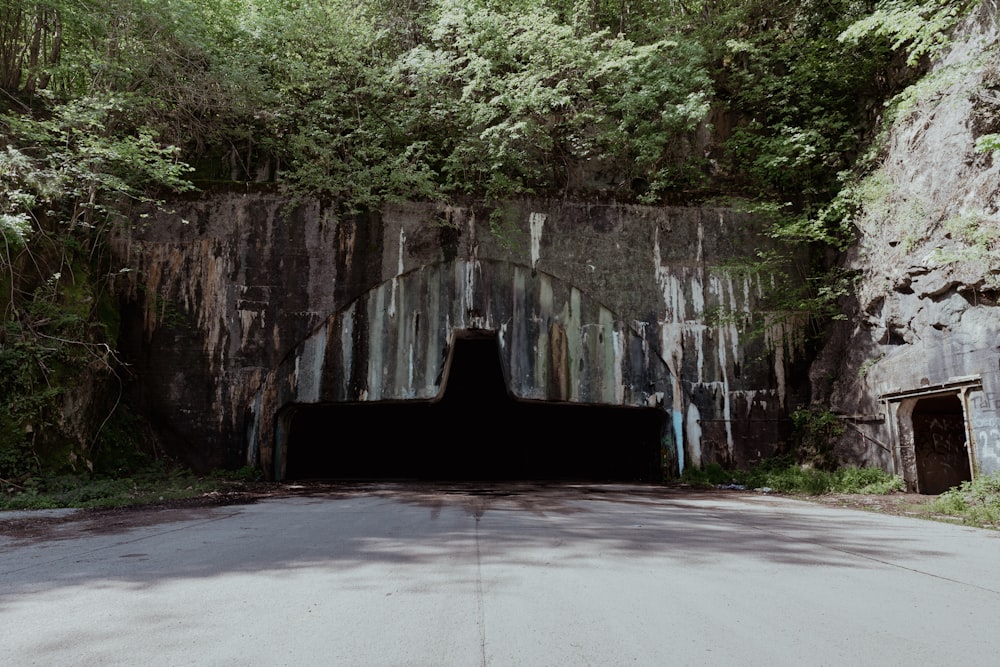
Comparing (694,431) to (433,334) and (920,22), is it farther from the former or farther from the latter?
(920,22)

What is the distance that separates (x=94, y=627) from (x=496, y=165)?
1229cm

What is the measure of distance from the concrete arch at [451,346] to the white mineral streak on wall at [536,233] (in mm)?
372

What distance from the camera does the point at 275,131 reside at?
49.0 feet

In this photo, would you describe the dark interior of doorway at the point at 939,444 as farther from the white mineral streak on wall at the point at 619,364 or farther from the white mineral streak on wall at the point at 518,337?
the white mineral streak on wall at the point at 518,337

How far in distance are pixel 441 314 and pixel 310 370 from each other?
3.01 meters

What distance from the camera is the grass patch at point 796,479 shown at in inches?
431

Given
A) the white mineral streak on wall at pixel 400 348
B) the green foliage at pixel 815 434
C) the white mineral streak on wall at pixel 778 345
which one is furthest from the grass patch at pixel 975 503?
the white mineral streak on wall at pixel 400 348

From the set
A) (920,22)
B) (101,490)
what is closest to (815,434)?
(920,22)

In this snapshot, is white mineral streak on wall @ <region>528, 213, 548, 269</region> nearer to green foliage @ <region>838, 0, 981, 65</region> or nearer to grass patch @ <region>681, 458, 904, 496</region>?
grass patch @ <region>681, 458, 904, 496</region>

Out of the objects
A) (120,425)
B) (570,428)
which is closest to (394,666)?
(120,425)

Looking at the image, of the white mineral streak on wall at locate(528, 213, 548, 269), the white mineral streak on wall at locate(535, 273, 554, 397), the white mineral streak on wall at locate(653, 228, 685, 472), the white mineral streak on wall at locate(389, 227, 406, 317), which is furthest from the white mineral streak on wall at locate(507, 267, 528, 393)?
the white mineral streak on wall at locate(653, 228, 685, 472)

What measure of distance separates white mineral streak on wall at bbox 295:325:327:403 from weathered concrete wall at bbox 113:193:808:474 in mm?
33

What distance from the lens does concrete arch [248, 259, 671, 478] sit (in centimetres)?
1297

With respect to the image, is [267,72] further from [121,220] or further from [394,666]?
[394,666]
